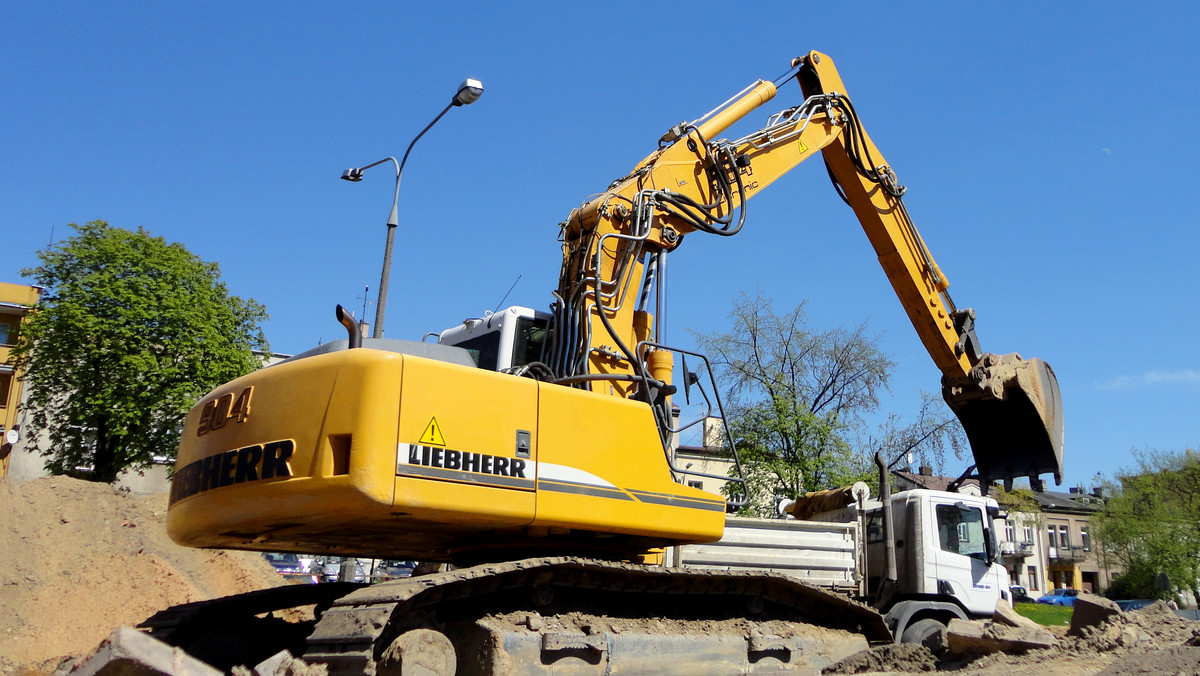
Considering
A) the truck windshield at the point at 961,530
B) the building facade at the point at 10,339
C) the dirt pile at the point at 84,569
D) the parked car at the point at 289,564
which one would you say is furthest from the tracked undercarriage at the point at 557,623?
the building facade at the point at 10,339

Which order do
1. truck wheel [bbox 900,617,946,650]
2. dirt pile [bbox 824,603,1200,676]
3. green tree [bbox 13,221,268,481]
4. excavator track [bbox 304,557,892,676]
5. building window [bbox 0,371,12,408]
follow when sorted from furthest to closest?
building window [bbox 0,371,12,408], green tree [bbox 13,221,268,481], truck wheel [bbox 900,617,946,650], dirt pile [bbox 824,603,1200,676], excavator track [bbox 304,557,892,676]

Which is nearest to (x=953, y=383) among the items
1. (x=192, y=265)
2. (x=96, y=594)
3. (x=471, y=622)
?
(x=471, y=622)

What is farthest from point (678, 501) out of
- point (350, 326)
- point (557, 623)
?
point (350, 326)

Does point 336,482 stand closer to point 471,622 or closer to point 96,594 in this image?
point 471,622

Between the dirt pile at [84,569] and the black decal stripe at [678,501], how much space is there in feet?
30.3

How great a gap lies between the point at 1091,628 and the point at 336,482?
24.5ft

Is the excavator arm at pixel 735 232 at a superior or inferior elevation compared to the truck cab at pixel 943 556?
superior

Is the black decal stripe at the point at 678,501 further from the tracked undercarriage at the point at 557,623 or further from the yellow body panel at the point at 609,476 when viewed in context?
the tracked undercarriage at the point at 557,623

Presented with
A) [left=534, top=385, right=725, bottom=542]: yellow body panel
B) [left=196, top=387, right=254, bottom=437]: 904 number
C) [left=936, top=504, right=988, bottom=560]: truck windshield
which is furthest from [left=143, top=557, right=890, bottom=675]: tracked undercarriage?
[left=936, top=504, right=988, bottom=560]: truck windshield

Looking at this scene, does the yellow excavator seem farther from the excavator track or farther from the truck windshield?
the truck windshield

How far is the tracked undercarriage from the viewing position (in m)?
5.66

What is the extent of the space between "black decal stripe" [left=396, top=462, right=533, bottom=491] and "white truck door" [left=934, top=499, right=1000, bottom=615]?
7300mm

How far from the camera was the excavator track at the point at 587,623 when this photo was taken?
5.62m

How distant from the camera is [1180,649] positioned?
7.45m
